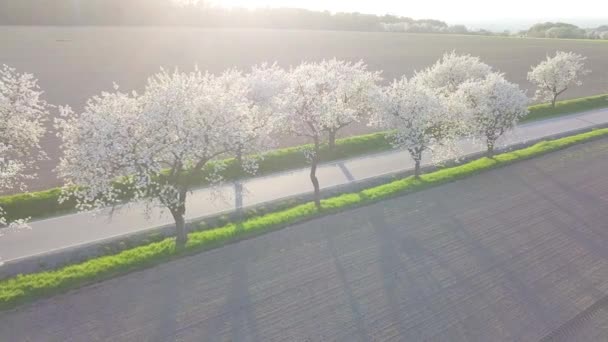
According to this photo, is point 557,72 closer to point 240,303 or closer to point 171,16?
point 240,303

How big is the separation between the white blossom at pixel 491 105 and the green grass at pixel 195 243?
326cm

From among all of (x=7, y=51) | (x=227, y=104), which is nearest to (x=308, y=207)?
(x=227, y=104)

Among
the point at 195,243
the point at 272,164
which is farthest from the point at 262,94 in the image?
the point at 195,243

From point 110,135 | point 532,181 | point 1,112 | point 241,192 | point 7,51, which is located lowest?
point 532,181

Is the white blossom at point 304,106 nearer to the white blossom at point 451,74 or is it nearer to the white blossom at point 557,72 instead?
the white blossom at point 451,74

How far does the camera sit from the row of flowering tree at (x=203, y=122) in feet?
68.2

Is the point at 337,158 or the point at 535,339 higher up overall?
the point at 337,158

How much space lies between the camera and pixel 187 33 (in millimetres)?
127438

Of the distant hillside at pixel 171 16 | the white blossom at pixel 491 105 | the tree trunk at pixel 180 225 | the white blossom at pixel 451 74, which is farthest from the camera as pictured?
the distant hillside at pixel 171 16

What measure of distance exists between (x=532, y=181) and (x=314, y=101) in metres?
19.2

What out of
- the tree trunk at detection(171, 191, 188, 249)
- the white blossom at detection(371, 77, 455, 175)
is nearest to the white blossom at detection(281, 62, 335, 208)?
the white blossom at detection(371, 77, 455, 175)

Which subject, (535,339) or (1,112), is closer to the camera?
(535,339)

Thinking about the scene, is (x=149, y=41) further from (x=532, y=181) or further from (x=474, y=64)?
(x=532, y=181)

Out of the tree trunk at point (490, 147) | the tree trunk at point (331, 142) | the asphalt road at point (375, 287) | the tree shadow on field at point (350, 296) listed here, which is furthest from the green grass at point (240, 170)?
the tree trunk at point (490, 147)
